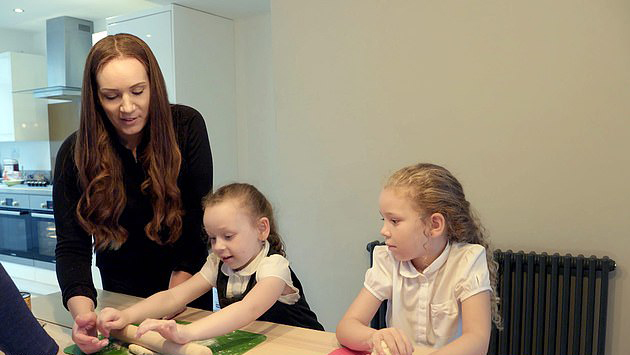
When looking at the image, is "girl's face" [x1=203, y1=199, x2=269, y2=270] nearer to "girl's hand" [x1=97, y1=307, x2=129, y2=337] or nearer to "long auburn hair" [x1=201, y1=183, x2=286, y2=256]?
"long auburn hair" [x1=201, y1=183, x2=286, y2=256]

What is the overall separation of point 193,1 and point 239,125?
95 centimetres

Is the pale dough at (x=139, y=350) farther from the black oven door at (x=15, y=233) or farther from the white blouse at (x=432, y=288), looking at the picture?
the black oven door at (x=15, y=233)

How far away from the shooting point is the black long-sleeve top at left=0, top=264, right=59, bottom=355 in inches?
28.9

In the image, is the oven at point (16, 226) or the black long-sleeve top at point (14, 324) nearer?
the black long-sleeve top at point (14, 324)

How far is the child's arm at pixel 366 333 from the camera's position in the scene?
82 centimetres

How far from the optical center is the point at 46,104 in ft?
15.8

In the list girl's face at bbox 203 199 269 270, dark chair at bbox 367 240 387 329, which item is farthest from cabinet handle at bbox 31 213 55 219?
girl's face at bbox 203 199 269 270

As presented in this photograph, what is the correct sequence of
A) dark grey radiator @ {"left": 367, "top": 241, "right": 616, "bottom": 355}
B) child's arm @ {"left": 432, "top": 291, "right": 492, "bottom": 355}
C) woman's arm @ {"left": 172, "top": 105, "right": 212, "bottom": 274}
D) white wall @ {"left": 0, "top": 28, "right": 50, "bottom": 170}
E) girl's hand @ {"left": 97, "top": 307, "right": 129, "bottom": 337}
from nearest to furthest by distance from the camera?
child's arm @ {"left": 432, "top": 291, "right": 492, "bottom": 355} → girl's hand @ {"left": 97, "top": 307, "right": 129, "bottom": 337} → woman's arm @ {"left": 172, "top": 105, "right": 212, "bottom": 274} → dark grey radiator @ {"left": 367, "top": 241, "right": 616, "bottom": 355} → white wall @ {"left": 0, "top": 28, "right": 50, "bottom": 170}

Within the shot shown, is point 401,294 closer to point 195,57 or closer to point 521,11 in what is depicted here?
point 521,11

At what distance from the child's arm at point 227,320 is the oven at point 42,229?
144 inches

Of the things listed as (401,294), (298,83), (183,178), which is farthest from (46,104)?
(401,294)

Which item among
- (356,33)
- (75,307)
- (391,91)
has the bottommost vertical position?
(75,307)

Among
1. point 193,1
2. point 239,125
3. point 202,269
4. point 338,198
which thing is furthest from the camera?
point 239,125

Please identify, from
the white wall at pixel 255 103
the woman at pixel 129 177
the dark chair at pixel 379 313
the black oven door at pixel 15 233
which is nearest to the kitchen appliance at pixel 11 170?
the black oven door at pixel 15 233
